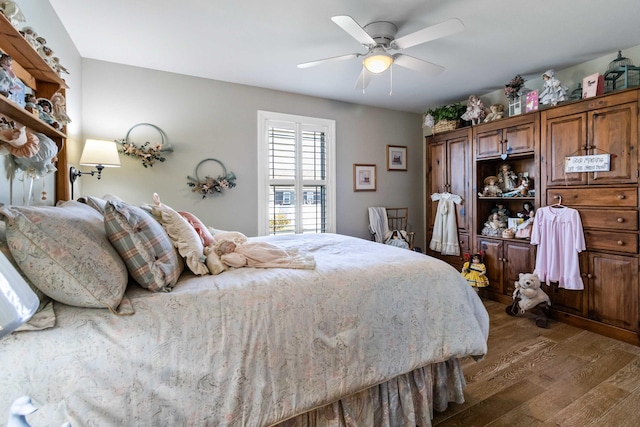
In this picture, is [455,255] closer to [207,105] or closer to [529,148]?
[529,148]

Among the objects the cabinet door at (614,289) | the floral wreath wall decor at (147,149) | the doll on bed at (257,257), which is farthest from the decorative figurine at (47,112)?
the cabinet door at (614,289)

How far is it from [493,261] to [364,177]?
190cm

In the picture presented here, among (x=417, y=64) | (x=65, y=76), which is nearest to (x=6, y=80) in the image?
(x=65, y=76)

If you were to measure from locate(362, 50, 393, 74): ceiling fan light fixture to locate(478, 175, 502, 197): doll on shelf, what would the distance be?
7.17 ft

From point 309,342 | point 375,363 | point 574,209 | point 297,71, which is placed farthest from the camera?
point 297,71

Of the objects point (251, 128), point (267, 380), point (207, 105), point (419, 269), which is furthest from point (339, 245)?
point (207, 105)

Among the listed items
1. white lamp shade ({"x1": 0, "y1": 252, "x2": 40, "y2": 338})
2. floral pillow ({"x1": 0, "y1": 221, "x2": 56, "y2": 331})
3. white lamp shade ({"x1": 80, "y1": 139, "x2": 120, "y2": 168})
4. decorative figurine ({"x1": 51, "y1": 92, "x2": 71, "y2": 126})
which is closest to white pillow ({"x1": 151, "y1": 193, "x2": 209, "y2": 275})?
floral pillow ({"x1": 0, "y1": 221, "x2": 56, "y2": 331})

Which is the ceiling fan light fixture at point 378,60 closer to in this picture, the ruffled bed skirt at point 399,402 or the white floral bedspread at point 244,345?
the white floral bedspread at point 244,345

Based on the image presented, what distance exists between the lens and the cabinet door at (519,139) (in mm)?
3062

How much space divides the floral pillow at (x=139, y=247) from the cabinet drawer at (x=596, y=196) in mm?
3318

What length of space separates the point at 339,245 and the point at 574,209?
2.28m

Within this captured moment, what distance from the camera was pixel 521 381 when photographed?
1939 mm

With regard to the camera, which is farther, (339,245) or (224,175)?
(224,175)

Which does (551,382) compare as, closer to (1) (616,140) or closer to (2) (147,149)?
(1) (616,140)
